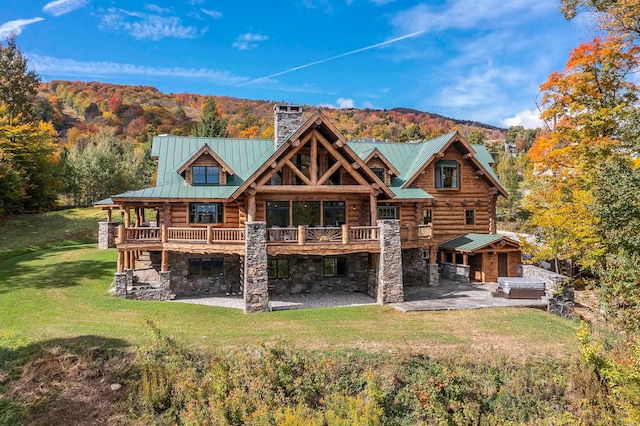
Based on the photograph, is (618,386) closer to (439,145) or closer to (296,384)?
(296,384)

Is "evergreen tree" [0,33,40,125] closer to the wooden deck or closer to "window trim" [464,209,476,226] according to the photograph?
the wooden deck

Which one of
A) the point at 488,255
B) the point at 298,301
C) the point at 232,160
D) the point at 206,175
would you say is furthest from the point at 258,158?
the point at 488,255

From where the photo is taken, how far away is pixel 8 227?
36281 mm

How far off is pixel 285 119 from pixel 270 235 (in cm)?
803

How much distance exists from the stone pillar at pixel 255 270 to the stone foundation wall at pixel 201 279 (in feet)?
14.6

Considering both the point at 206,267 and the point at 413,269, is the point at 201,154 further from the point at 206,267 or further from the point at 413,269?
the point at 413,269

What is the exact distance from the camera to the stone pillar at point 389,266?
62.7 feet

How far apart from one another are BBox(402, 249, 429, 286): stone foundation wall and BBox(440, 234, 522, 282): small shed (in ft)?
8.52

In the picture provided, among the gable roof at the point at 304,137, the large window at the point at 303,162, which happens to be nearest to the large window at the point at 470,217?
the gable roof at the point at 304,137

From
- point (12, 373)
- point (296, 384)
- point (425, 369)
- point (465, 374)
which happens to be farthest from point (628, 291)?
point (12, 373)

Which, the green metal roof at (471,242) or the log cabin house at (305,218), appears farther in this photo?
the green metal roof at (471,242)

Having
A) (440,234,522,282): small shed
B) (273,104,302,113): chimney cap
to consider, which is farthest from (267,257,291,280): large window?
(440,234,522,282): small shed

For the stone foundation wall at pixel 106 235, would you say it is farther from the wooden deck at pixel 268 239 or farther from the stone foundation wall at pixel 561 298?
the stone foundation wall at pixel 561 298

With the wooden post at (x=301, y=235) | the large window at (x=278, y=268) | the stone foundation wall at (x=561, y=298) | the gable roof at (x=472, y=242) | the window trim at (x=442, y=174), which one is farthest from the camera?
the window trim at (x=442, y=174)
